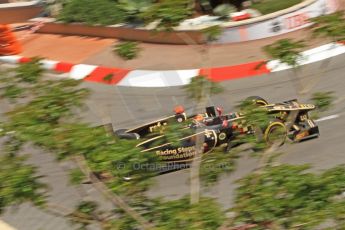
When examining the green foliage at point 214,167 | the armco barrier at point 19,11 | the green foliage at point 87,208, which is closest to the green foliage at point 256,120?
the green foliage at point 214,167

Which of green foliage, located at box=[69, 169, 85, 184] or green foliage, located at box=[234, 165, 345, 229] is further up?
green foliage, located at box=[69, 169, 85, 184]

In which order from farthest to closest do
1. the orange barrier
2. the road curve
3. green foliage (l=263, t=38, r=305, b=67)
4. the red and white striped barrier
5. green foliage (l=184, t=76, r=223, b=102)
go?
the orange barrier → the red and white striped barrier → the road curve → green foliage (l=184, t=76, r=223, b=102) → green foliage (l=263, t=38, r=305, b=67)

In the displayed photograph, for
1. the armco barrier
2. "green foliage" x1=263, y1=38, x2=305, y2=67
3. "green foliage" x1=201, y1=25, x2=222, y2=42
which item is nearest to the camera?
"green foliage" x1=263, y1=38, x2=305, y2=67

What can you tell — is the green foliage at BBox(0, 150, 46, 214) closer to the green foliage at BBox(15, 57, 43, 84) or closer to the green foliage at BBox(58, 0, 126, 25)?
the green foliage at BBox(15, 57, 43, 84)

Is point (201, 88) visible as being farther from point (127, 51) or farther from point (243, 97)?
point (243, 97)

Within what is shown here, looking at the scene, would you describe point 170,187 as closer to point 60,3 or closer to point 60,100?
point 60,100

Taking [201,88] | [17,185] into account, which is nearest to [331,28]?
[201,88]

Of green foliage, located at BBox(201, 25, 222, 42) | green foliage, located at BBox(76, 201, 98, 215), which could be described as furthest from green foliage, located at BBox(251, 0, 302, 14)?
green foliage, located at BBox(76, 201, 98, 215)
